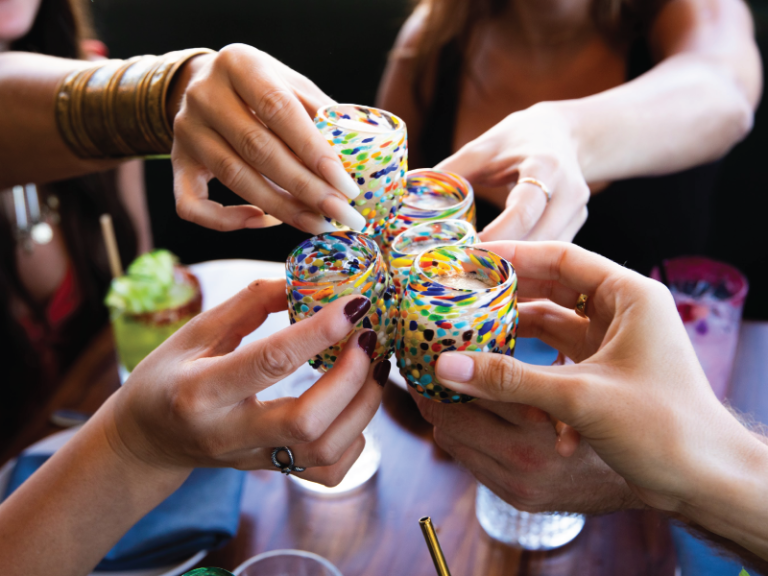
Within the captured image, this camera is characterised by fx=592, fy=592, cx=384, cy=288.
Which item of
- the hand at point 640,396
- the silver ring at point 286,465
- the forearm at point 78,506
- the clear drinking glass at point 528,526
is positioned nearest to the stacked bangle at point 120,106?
the forearm at point 78,506

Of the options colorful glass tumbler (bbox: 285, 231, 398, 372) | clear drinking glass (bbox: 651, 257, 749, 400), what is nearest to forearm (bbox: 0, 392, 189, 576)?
colorful glass tumbler (bbox: 285, 231, 398, 372)

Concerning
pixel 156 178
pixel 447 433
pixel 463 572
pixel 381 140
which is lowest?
pixel 156 178

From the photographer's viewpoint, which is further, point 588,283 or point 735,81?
point 735,81

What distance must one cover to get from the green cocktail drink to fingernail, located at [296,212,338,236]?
0.51 m

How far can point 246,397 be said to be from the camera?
732 mm

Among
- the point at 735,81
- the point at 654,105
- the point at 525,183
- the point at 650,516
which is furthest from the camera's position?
the point at 735,81

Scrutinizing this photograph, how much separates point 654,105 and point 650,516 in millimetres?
998

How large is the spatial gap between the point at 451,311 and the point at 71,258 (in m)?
1.54

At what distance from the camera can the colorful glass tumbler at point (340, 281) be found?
767 mm

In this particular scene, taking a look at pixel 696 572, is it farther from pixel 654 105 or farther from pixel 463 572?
pixel 654 105

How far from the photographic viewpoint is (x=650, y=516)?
902mm

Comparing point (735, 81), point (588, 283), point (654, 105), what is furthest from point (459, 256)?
point (735, 81)

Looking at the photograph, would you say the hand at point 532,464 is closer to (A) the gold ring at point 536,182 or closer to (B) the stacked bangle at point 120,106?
(A) the gold ring at point 536,182

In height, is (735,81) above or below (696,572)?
above
